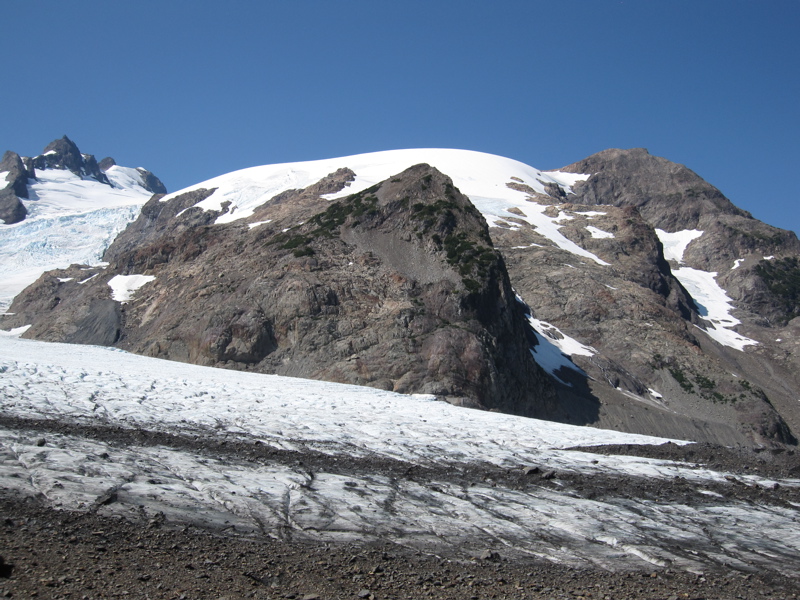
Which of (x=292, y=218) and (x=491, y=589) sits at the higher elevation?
(x=292, y=218)

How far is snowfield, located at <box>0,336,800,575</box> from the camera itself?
439 inches

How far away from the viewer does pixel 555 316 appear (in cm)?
8231

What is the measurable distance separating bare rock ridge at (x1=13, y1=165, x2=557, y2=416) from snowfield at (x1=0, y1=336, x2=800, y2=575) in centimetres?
2393

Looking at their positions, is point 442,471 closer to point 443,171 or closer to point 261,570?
point 261,570

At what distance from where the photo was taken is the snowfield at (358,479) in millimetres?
11148

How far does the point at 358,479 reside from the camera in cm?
1470

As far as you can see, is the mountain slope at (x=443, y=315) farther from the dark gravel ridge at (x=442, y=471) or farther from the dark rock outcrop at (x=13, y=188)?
the dark rock outcrop at (x=13, y=188)

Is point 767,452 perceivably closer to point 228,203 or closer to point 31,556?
point 31,556

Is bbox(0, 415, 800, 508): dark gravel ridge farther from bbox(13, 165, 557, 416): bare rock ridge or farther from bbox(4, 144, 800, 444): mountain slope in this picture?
bbox(4, 144, 800, 444): mountain slope

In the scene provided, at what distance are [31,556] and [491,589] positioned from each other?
5.98 meters

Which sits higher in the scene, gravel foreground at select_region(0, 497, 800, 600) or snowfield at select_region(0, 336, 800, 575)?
snowfield at select_region(0, 336, 800, 575)

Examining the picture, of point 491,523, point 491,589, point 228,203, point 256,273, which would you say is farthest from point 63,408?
point 228,203

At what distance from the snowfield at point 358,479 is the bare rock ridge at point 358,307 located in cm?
2393

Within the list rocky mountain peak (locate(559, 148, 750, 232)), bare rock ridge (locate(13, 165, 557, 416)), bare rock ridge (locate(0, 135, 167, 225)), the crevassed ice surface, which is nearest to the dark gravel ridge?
bare rock ridge (locate(13, 165, 557, 416))
